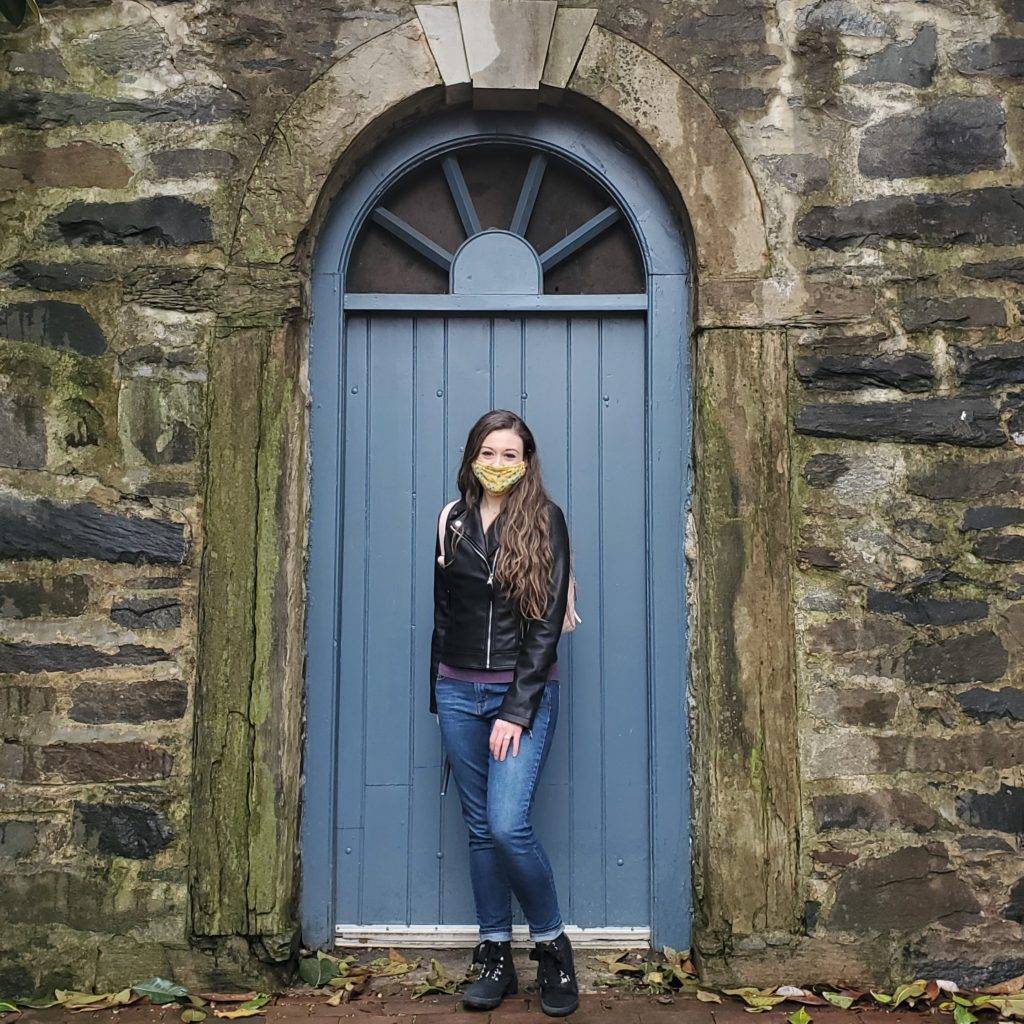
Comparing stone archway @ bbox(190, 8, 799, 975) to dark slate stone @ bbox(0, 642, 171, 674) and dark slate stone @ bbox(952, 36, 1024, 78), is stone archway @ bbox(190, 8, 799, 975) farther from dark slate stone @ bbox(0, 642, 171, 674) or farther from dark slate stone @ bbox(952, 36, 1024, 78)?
dark slate stone @ bbox(952, 36, 1024, 78)

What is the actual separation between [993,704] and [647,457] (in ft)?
4.57

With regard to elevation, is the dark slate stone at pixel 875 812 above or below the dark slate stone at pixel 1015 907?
above

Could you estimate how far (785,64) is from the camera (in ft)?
11.7

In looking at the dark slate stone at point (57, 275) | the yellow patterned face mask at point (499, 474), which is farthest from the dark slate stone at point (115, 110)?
the yellow patterned face mask at point (499, 474)

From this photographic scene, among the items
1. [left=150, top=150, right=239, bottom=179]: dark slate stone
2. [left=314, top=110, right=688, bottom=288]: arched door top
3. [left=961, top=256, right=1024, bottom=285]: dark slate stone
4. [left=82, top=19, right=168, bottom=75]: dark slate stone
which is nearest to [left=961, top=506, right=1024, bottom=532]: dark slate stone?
[left=961, top=256, right=1024, bottom=285]: dark slate stone

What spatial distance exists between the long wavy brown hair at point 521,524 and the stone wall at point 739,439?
0.76 meters

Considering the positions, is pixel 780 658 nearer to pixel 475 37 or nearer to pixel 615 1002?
pixel 615 1002

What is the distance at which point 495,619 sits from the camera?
3.16m

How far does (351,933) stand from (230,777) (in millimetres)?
747

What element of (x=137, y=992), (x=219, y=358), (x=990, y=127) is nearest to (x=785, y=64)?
(x=990, y=127)

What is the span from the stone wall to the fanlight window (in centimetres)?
48

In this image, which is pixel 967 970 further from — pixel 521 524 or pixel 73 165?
pixel 73 165

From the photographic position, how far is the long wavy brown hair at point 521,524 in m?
3.12

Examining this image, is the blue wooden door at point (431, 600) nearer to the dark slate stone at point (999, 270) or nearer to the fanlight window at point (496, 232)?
the fanlight window at point (496, 232)
